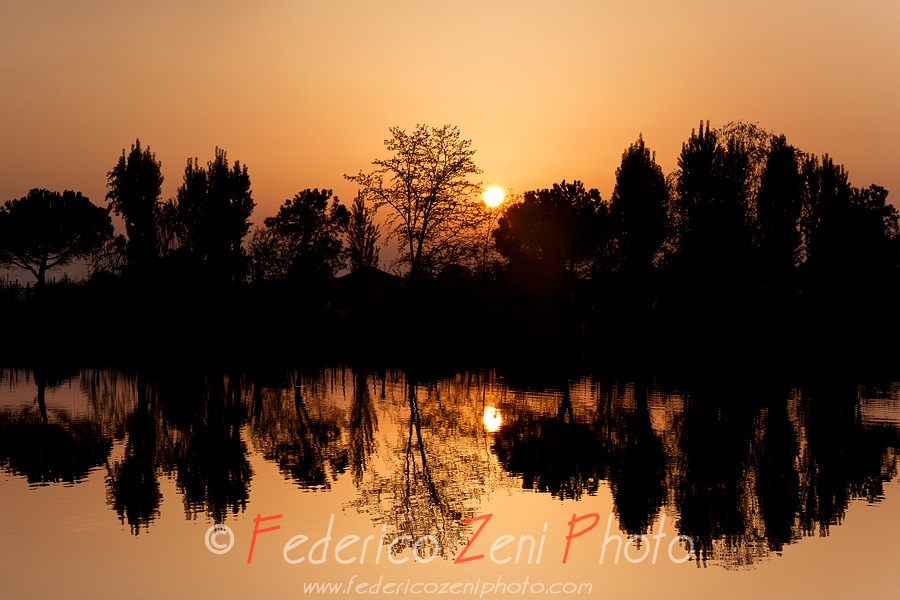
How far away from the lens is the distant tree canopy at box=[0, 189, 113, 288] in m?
69.8

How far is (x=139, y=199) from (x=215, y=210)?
491 centimetres

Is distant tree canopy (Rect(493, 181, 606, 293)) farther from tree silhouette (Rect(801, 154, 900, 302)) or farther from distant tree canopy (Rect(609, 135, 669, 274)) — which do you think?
tree silhouette (Rect(801, 154, 900, 302))

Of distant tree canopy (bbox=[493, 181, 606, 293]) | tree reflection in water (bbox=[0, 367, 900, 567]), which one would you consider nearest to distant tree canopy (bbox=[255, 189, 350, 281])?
distant tree canopy (bbox=[493, 181, 606, 293])

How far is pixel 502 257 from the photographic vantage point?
230 feet

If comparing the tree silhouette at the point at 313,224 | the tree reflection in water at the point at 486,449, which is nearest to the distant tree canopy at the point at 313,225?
the tree silhouette at the point at 313,224

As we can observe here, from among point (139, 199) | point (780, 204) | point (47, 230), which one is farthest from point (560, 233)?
point (47, 230)

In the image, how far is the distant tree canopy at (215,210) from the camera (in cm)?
5091

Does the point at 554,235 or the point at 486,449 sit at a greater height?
the point at 554,235

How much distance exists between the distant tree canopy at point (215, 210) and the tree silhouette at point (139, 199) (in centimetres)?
204

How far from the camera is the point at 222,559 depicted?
720cm

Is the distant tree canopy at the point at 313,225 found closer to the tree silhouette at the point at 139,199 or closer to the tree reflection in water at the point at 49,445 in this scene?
the tree silhouette at the point at 139,199

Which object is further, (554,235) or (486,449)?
(554,235)

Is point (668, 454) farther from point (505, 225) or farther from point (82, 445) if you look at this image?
point (505, 225)

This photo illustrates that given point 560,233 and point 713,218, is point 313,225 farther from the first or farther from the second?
point 713,218
